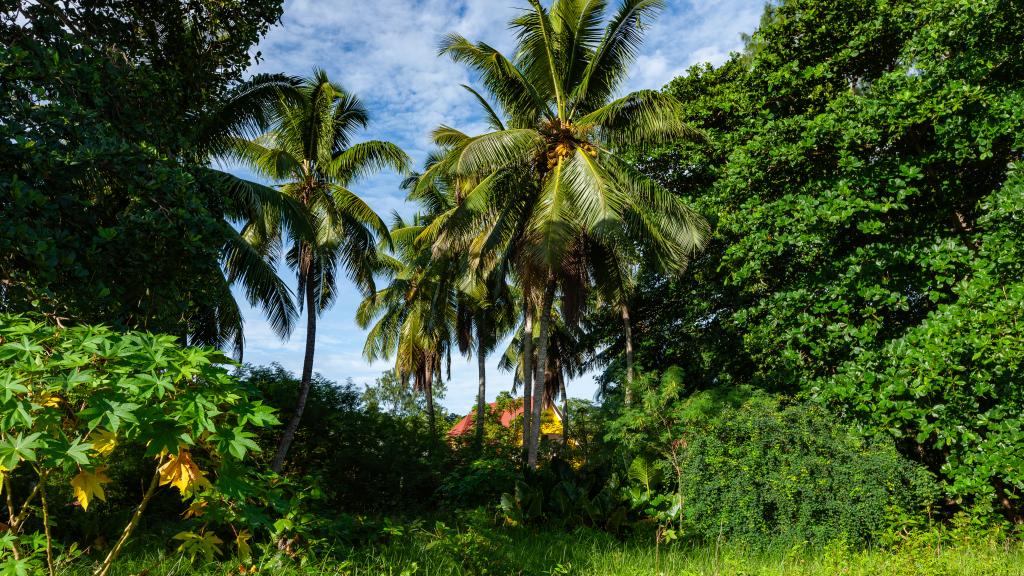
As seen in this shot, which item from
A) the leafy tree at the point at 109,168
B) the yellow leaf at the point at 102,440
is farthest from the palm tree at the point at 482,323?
the yellow leaf at the point at 102,440

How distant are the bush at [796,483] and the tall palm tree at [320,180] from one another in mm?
7954

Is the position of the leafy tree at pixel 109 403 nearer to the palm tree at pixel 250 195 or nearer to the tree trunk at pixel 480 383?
the palm tree at pixel 250 195

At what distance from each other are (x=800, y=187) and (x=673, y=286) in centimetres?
500

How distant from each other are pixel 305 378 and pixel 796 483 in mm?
9294

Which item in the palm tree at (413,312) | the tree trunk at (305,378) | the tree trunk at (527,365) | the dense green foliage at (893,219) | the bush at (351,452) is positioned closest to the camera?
the dense green foliage at (893,219)

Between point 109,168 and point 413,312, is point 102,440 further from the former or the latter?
point 413,312

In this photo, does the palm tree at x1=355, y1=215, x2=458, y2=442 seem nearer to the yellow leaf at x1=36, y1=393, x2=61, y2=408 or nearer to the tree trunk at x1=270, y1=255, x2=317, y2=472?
the tree trunk at x1=270, y1=255, x2=317, y2=472

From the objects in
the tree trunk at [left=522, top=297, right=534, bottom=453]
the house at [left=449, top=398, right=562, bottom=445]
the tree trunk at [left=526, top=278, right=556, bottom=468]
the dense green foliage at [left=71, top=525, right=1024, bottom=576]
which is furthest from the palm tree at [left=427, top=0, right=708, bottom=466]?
the house at [left=449, top=398, right=562, bottom=445]

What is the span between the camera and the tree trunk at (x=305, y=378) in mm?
11773

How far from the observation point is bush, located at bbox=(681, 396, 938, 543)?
870 centimetres

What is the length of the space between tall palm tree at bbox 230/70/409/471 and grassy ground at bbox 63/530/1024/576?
6.53 meters

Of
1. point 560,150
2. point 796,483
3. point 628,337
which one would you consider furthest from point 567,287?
point 796,483

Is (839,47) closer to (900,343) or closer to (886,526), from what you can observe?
(900,343)

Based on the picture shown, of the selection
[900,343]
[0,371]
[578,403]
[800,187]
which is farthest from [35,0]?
[578,403]
